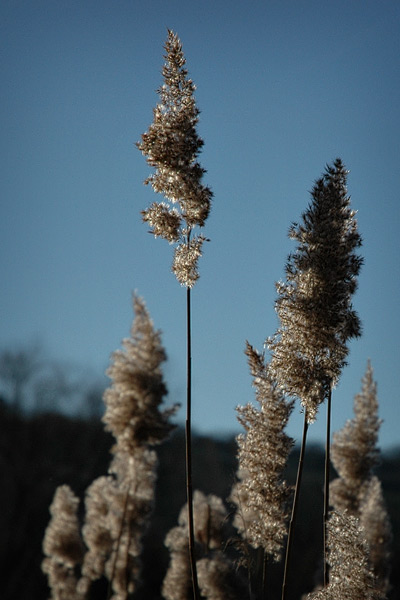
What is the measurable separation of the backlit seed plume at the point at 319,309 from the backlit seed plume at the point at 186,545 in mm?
2741

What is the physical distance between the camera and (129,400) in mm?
5688

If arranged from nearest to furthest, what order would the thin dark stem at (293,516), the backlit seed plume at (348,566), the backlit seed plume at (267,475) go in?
1. the thin dark stem at (293,516)
2. the backlit seed plume at (348,566)
3. the backlit seed plume at (267,475)

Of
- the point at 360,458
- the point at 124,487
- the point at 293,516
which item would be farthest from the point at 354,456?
the point at 293,516

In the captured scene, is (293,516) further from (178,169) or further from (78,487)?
(78,487)

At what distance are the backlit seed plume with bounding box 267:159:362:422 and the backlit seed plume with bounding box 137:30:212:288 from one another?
0.55m

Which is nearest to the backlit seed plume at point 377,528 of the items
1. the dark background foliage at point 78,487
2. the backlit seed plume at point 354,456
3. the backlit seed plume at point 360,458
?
the backlit seed plume at point 360,458

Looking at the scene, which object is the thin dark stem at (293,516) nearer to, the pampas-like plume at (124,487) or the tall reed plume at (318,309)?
the tall reed plume at (318,309)

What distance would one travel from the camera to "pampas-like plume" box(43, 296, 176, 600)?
5691 mm

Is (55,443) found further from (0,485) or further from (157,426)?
Result: (157,426)

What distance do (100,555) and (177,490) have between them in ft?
41.3

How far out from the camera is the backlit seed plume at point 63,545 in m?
8.10

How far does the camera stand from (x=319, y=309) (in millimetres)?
3379

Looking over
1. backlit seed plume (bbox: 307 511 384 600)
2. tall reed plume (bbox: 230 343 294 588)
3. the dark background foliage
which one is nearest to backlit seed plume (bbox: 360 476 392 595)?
tall reed plume (bbox: 230 343 294 588)

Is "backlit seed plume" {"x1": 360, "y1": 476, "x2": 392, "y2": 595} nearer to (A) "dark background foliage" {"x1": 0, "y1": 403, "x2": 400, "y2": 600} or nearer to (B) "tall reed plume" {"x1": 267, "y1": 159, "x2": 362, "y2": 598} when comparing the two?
(B) "tall reed plume" {"x1": 267, "y1": 159, "x2": 362, "y2": 598}
